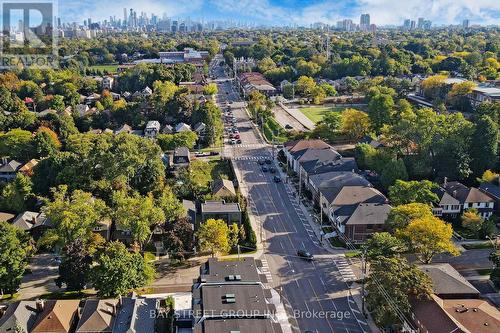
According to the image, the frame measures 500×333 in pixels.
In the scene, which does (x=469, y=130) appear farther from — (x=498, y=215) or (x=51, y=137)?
(x=51, y=137)

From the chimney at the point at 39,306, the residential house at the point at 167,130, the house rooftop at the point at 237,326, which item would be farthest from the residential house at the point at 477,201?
the residential house at the point at 167,130

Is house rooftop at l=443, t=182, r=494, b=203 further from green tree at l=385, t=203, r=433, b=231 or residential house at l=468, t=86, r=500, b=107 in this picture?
residential house at l=468, t=86, r=500, b=107

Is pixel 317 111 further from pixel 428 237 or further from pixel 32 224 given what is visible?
pixel 32 224

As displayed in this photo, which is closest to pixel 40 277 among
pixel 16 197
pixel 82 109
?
pixel 16 197

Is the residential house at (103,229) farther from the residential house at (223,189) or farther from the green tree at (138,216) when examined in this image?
the residential house at (223,189)

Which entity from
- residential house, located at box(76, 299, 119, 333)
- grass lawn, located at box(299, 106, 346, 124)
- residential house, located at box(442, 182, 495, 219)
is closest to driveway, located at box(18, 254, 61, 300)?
residential house, located at box(76, 299, 119, 333)
